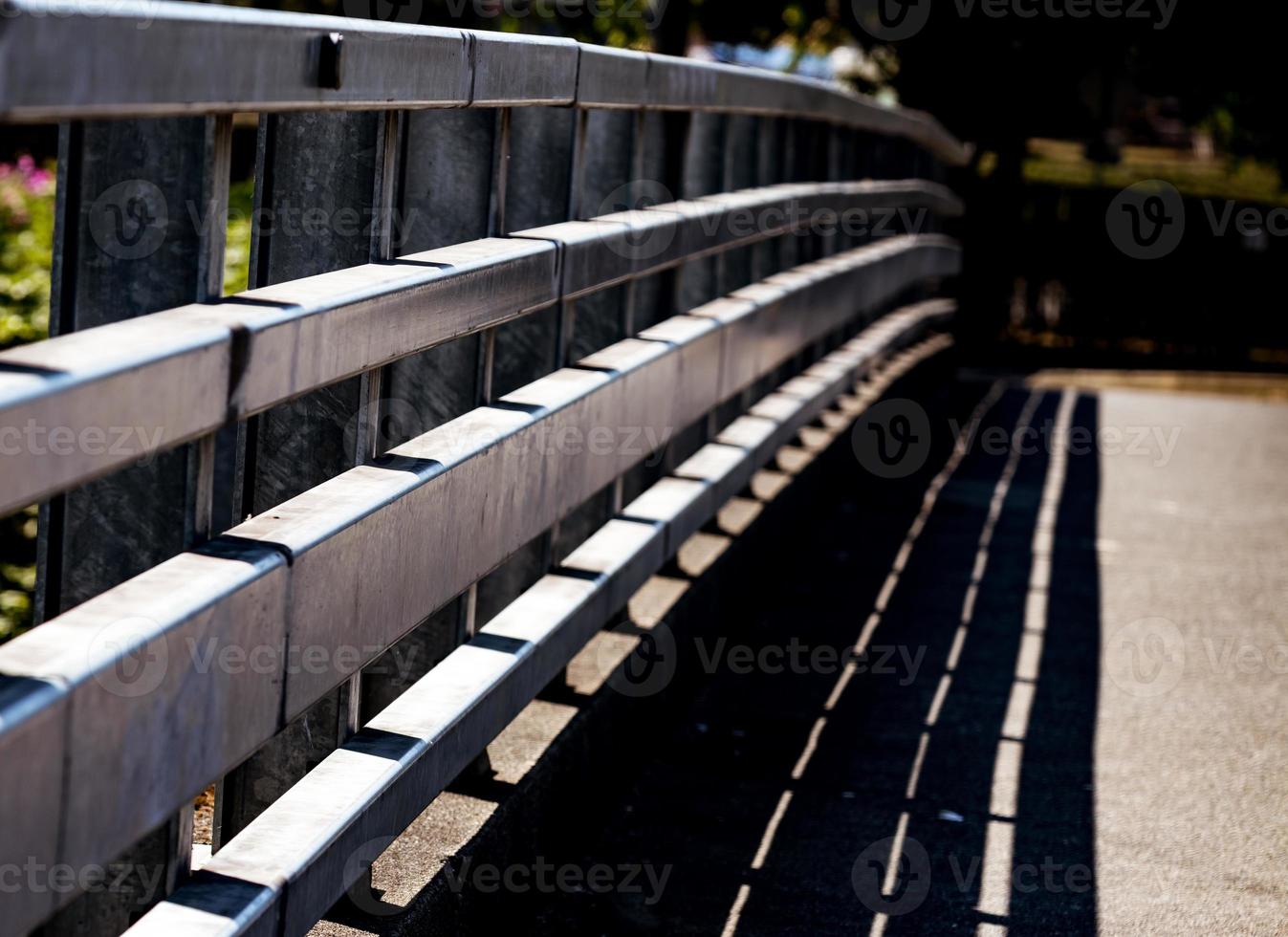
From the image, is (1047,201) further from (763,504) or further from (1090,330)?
(763,504)

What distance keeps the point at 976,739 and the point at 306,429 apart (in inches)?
106

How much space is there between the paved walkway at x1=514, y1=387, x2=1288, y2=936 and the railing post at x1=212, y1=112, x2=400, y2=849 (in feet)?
2.59

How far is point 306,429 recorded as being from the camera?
3045 millimetres

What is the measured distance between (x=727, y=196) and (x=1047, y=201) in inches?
969

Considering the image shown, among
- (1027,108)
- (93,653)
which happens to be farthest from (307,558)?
(1027,108)
